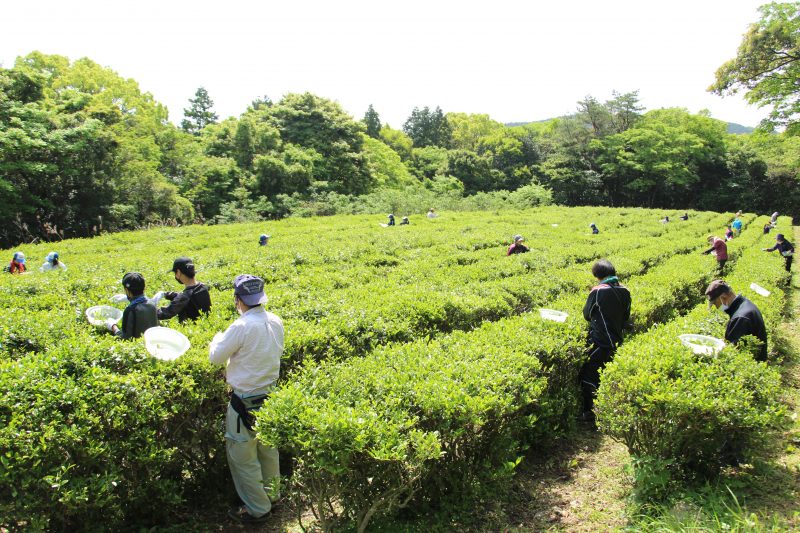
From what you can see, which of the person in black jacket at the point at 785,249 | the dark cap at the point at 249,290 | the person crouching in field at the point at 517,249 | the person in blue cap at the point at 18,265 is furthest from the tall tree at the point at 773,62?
the person in blue cap at the point at 18,265

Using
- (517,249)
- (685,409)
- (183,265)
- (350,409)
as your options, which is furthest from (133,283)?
(517,249)

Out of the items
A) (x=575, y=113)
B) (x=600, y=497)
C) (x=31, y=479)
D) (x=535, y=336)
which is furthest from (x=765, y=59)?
(x=575, y=113)

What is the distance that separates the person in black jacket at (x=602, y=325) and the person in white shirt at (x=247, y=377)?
3.64 meters

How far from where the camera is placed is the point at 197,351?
388 cm

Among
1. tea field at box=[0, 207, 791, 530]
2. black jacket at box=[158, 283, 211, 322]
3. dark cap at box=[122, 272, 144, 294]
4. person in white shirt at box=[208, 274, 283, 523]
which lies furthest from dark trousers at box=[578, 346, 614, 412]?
dark cap at box=[122, 272, 144, 294]

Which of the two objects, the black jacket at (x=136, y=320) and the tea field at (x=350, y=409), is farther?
the black jacket at (x=136, y=320)

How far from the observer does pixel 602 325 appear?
5184mm

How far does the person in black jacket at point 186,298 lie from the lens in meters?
4.82

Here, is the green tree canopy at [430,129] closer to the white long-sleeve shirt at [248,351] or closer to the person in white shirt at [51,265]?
the person in white shirt at [51,265]

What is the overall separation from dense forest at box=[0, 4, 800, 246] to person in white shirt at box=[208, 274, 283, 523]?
1964 cm

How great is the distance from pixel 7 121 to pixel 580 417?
2536 centimetres

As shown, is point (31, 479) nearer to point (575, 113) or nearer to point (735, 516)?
point (735, 516)

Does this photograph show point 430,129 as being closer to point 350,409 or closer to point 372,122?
point 372,122

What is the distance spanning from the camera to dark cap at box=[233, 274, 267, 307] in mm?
3561
